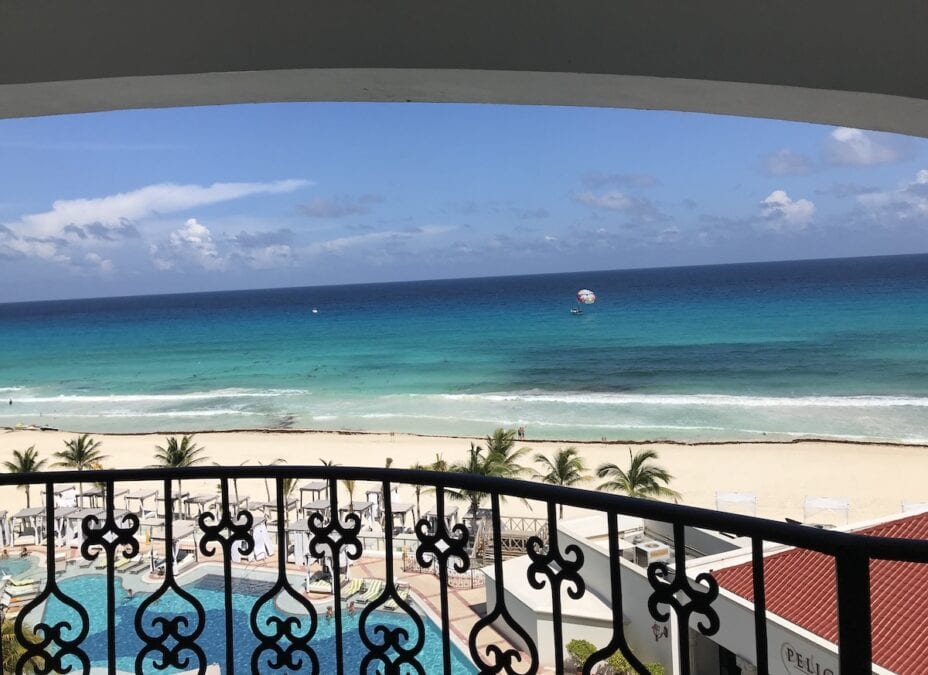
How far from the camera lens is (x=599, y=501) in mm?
1349

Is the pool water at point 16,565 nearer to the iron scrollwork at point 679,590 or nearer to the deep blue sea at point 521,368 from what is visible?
the deep blue sea at point 521,368

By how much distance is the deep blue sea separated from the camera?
989 inches

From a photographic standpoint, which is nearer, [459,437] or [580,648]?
[580,648]

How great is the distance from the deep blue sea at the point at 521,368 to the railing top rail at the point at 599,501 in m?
21.7

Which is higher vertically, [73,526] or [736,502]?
[73,526]

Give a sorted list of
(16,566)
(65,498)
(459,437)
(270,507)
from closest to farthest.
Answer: (16,566), (270,507), (65,498), (459,437)

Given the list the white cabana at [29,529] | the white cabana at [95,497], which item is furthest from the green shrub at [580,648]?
the white cabana at [95,497]

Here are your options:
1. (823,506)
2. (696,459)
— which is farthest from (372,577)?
(696,459)

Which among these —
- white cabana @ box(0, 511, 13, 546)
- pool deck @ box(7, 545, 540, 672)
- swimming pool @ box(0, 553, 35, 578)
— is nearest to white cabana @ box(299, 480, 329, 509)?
pool deck @ box(7, 545, 540, 672)

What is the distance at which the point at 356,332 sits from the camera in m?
46.9

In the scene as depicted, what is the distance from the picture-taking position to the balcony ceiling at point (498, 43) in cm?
179

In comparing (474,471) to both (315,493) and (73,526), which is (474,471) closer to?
(315,493)

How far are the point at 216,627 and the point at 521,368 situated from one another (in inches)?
957

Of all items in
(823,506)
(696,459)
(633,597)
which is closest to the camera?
(633,597)
